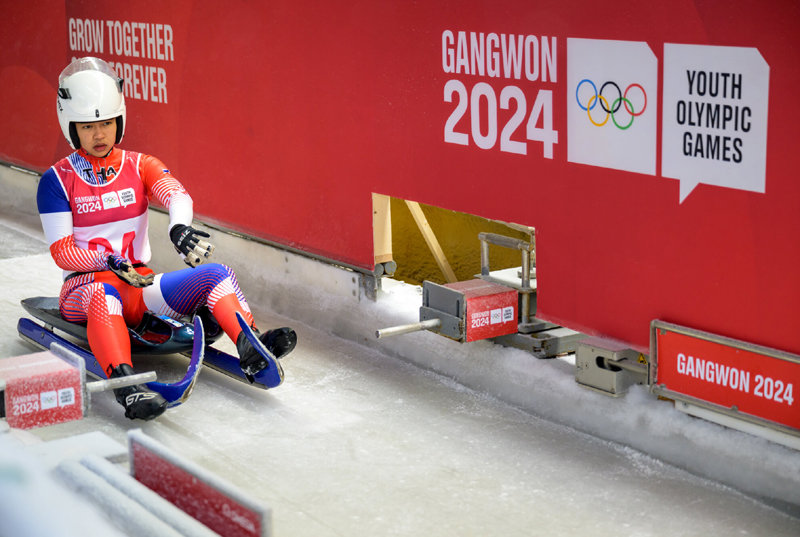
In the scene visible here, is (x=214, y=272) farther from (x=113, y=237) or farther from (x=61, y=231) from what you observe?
(x=61, y=231)

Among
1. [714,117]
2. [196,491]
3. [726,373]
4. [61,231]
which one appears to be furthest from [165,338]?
[196,491]

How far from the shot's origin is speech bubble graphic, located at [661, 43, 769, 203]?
12.2ft

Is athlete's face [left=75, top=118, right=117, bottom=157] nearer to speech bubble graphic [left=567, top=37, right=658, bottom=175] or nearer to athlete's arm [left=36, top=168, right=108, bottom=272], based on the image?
athlete's arm [left=36, top=168, right=108, bottom=272]

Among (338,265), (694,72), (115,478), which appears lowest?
(338,265)

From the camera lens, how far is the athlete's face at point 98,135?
16.6 ft

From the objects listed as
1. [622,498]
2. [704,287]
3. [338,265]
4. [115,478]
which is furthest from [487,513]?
[338,265]

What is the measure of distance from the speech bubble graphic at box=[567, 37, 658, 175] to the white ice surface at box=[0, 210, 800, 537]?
0.89 meters

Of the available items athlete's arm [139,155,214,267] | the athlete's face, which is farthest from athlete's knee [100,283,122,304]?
the athlete's face

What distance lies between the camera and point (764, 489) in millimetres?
3889

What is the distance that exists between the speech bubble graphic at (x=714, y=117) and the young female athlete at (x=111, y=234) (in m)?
1.87

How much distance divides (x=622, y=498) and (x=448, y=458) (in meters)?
0.70

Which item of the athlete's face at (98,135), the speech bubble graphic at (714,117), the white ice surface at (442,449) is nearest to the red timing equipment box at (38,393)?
the white ice surface at (442,449)

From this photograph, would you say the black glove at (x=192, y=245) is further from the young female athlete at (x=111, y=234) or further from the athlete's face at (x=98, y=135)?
the athlete's face at (x=98, y=135)

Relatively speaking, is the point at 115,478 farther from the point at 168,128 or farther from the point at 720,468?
the point at 168,128
